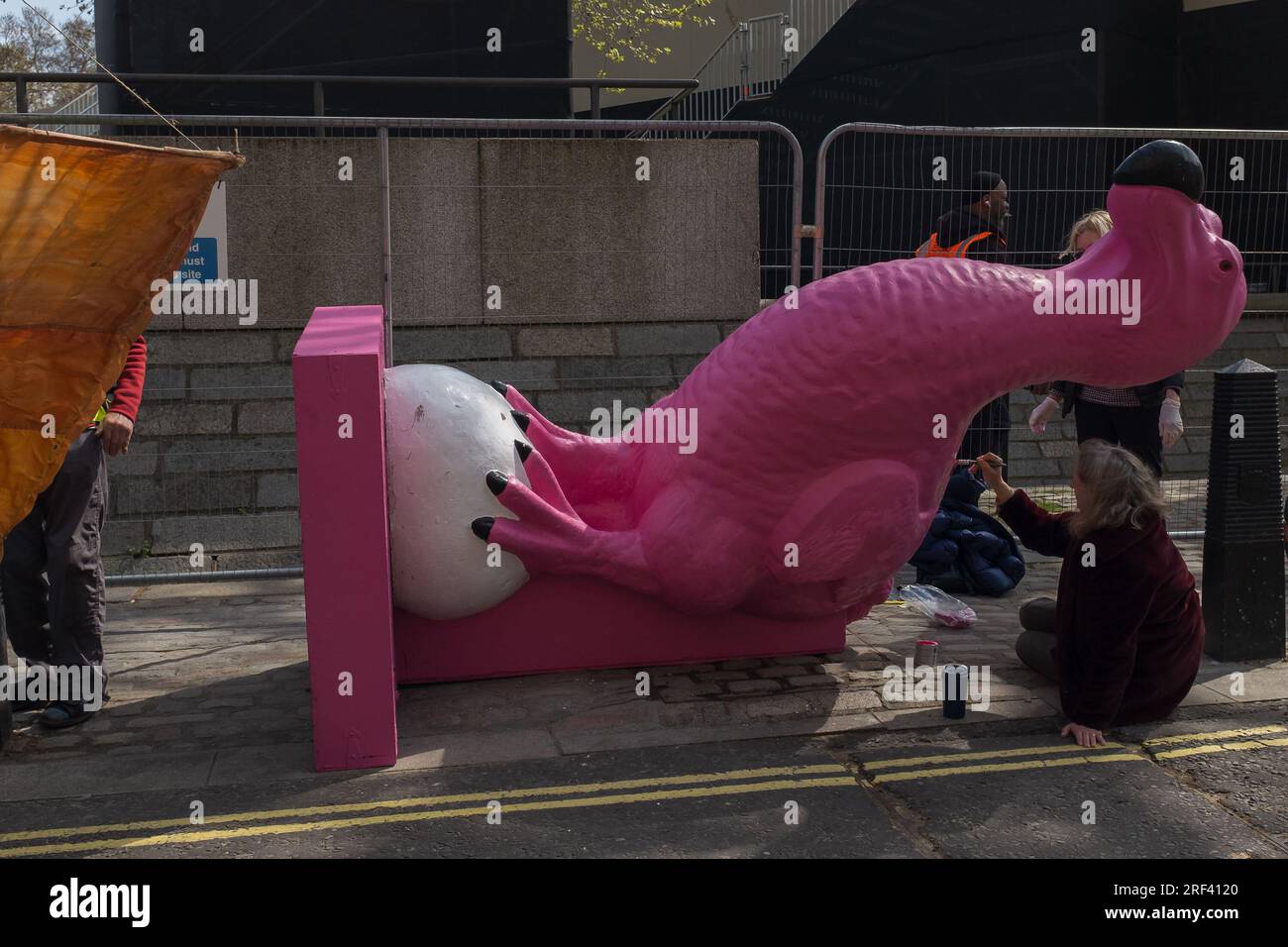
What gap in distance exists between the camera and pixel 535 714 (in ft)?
16.3

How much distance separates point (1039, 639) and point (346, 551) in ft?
10.00

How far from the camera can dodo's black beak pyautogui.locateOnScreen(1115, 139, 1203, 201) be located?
4.46 metres

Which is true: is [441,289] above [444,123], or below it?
below

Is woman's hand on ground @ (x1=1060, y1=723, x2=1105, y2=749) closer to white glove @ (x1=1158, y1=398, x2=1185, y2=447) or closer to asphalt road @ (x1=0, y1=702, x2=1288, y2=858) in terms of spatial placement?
asphalt road @ (x1=0, y1=702, x2=1288, y2=858)

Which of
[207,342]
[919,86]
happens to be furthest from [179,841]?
[919,86]

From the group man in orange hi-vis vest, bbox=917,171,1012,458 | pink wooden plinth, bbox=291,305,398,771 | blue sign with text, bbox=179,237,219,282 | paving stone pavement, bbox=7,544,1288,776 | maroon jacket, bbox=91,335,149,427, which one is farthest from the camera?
blue sign with text, bbox=179,237,219,282

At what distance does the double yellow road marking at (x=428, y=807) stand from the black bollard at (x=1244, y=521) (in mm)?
2403

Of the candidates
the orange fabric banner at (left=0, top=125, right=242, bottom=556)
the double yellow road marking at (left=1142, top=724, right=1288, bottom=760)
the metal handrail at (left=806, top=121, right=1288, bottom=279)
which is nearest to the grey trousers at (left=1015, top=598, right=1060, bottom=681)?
the double yellow road marking at (left=1142, top=724, right=1288, bottom=760)

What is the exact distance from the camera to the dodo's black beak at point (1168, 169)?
446 centimetres

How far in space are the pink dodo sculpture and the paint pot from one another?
51 centimetres

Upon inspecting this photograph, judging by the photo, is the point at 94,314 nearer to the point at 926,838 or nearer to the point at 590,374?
the point at 926,838

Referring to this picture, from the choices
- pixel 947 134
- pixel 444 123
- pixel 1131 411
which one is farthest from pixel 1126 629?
pixel 444 123

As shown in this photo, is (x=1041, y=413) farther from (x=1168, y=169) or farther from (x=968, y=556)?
(x=1168, y=169)

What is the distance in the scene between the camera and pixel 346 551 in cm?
430
